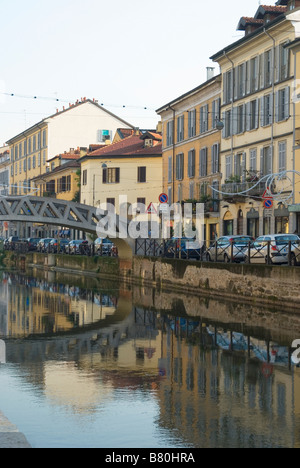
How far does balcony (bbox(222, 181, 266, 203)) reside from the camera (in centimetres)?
4844

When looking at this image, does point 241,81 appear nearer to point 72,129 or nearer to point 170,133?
point 170,133

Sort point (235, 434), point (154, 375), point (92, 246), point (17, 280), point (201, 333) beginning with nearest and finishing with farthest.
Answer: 1. point (235, 434)
2. point (154, 375)
3. point (201, 333)
4. point (17, 280)
5. point (92, 246)

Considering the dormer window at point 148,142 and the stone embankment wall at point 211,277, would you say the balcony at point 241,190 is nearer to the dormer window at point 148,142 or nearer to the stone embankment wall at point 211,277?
the stone embankment wall at point 211,277

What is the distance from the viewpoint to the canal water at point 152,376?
11773 mm

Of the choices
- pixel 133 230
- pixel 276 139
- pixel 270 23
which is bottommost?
pixel 133 230

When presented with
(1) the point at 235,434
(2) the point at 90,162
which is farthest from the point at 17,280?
(1) the point at 235,434

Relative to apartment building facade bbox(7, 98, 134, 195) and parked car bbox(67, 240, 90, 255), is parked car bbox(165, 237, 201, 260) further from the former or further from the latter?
apartment building facade bbox(7, 98, 134, 195)

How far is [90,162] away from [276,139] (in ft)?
113

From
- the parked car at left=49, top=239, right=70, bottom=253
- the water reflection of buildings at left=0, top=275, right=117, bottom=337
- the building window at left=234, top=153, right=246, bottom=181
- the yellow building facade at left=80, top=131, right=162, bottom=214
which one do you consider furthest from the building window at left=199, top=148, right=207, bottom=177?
the water reflection of buildings at left=0, top=275, right=117, bottom=337

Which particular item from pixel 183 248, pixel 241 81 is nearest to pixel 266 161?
pixel 241 81

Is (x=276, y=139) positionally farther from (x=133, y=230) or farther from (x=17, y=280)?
(x=17, y=280)

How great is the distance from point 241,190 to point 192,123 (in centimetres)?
1237

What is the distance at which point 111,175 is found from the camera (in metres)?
76.8

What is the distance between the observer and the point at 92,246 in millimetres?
57594
